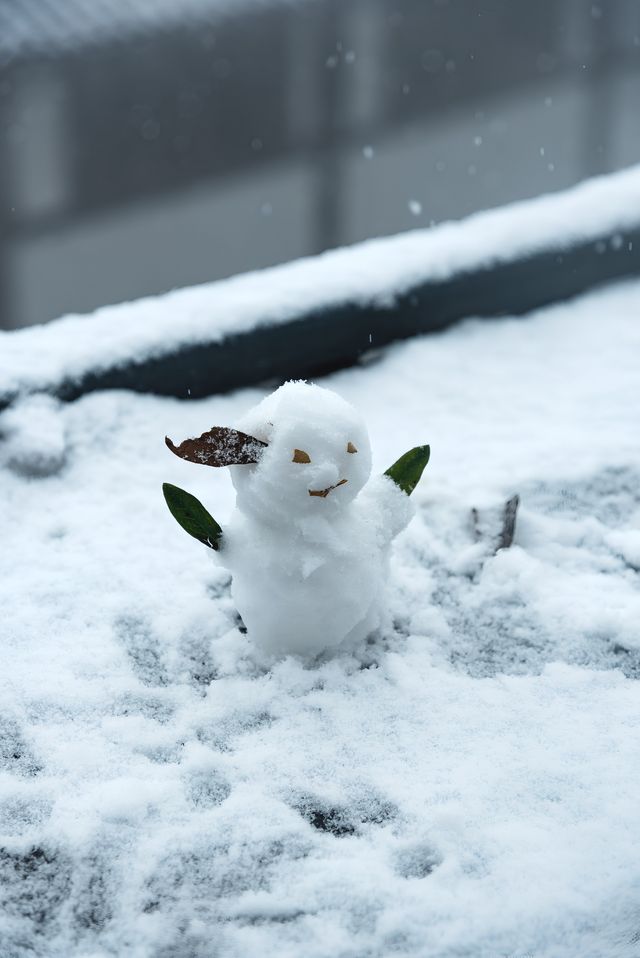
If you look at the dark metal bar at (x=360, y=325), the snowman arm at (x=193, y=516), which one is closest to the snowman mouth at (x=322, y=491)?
the snowman arm at (x=193, y=516)

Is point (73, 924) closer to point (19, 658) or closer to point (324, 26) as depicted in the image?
point (19, 658)

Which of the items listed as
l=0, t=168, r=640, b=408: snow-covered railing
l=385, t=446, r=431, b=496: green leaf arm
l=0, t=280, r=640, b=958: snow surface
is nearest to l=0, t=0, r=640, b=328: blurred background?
l=0, t=168, r=640, b=408: snow-covered railing

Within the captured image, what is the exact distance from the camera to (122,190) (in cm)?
436

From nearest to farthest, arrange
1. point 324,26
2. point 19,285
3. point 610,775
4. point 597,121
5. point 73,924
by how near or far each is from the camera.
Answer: point 73,924
point 610,775
point 19,285
point 597,121
point 324,26

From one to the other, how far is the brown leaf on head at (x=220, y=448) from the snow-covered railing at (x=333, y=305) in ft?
2.25

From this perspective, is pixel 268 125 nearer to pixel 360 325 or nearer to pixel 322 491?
pixel 360 325

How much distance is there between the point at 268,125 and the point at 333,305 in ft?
10.2

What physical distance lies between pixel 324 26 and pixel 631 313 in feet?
14.0

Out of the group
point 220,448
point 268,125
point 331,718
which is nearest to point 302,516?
point 220,448

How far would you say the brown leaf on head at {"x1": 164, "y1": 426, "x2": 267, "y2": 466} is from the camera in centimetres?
127

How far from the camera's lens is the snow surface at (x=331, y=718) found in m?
1.11

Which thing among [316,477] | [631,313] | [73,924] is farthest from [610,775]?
[631,313]

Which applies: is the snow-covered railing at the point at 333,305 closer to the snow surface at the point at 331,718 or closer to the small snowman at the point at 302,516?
the snow surface at the point at 331,718

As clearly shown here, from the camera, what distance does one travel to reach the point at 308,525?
131 centimetres
